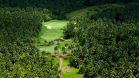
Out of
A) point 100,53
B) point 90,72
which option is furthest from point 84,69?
point 100,53

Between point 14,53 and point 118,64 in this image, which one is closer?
point 118,64

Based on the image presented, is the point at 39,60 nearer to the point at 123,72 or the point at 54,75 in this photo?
the point at 54,75

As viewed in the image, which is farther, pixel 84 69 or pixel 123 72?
pixel 84 69

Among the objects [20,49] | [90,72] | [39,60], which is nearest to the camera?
[90,72]

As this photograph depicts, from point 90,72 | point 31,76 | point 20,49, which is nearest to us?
point 31,76

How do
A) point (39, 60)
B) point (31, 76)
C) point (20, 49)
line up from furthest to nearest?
1. point (20, 49)
2. point (39, 60)
3. point (31, 76)

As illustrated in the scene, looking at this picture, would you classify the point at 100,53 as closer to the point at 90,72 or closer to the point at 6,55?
the point at 90,72

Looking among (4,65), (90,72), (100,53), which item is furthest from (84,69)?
(4,65)

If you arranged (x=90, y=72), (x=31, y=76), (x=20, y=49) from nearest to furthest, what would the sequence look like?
(x=31, y=76) → (x=90, y=72) → (x=20, y=49)
